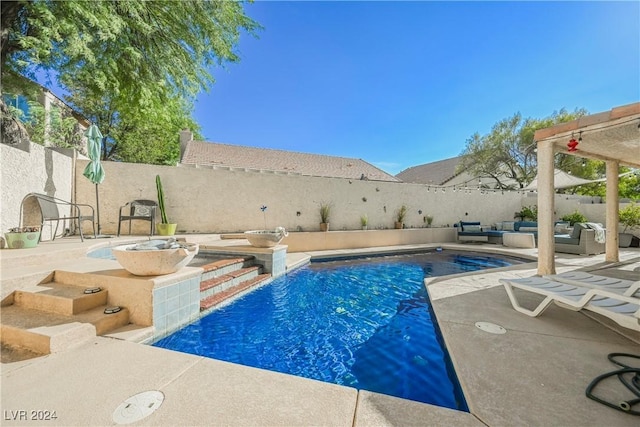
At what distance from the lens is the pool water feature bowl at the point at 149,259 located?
2.58 metres

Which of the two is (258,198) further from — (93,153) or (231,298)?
(231,298)

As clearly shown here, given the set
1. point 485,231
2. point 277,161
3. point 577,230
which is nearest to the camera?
point 577,230

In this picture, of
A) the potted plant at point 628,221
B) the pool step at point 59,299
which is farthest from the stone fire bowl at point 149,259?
the potted plant at point 628,221

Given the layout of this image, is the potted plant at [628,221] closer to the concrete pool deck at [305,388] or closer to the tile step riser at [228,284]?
the concrete pool deck at [305,388]

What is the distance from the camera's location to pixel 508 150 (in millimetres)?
17578

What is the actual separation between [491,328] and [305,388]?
7.05 feet

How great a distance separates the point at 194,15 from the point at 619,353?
9368 mm

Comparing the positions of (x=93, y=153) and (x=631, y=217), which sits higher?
(x=93, y=153)

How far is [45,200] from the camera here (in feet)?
14.0

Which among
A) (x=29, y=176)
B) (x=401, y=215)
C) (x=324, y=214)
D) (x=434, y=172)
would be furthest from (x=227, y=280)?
(x=434, y=172)

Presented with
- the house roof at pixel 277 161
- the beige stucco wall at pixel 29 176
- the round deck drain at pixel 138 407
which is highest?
the house roof at pixel 277 161

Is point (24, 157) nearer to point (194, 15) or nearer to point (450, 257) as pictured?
point (194, 15)

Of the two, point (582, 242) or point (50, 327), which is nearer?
point (50, 327)

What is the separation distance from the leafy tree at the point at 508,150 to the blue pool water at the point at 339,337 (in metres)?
17.7
